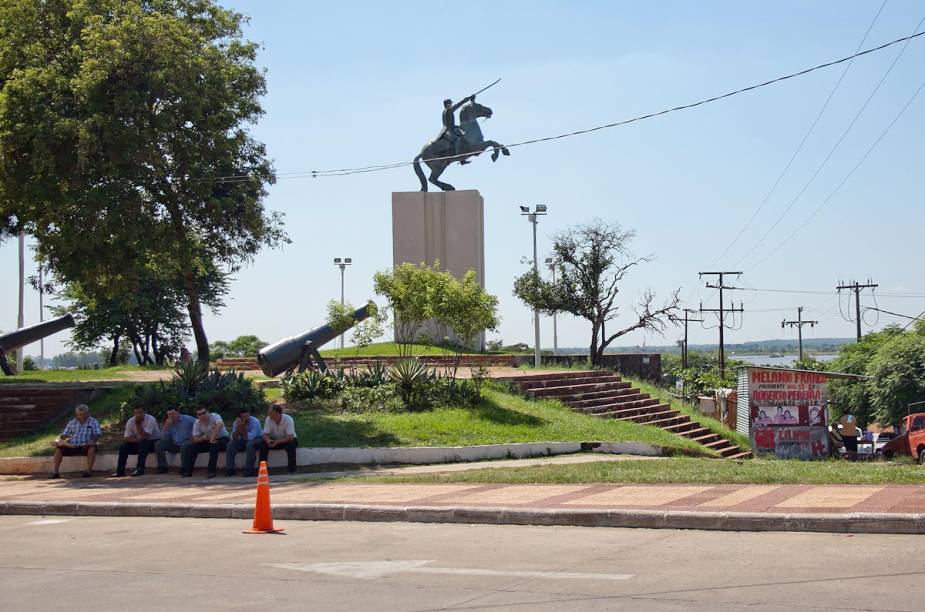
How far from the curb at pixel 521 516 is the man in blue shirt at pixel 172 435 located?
13.7 ft

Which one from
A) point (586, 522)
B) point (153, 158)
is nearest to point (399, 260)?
point (153, 158)

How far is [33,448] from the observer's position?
20562mm

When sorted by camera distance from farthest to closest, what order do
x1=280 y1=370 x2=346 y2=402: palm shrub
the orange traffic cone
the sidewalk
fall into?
x1=280 y1=370 x2=346 y2=402: palm shrub
the orange traffic cone
the sidewalk

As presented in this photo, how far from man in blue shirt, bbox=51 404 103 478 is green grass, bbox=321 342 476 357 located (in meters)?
14.8

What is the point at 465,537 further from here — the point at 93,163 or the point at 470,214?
the point at 470,214

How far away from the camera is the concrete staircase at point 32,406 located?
22.7 metres

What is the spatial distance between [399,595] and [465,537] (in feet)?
9.97

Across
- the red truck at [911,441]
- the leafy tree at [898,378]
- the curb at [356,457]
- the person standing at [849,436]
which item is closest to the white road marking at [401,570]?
the curb at [356,457]

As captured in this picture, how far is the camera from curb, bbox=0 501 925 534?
377 inches

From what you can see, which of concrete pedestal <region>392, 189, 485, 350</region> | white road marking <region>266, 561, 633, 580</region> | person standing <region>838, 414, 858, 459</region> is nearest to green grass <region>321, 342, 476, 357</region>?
concrete pedestal <region>392, 189, 485, 350</region>

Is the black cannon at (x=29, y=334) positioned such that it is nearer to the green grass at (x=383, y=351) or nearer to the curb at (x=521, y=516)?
the green grass at (x=383, y=351)

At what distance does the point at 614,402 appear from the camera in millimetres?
27594

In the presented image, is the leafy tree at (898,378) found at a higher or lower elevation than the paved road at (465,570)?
higher

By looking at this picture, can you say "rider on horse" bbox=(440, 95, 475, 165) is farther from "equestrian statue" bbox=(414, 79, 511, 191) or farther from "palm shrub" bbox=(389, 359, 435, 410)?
"palm shrub" bbox=(389, 359, 435, 410)
